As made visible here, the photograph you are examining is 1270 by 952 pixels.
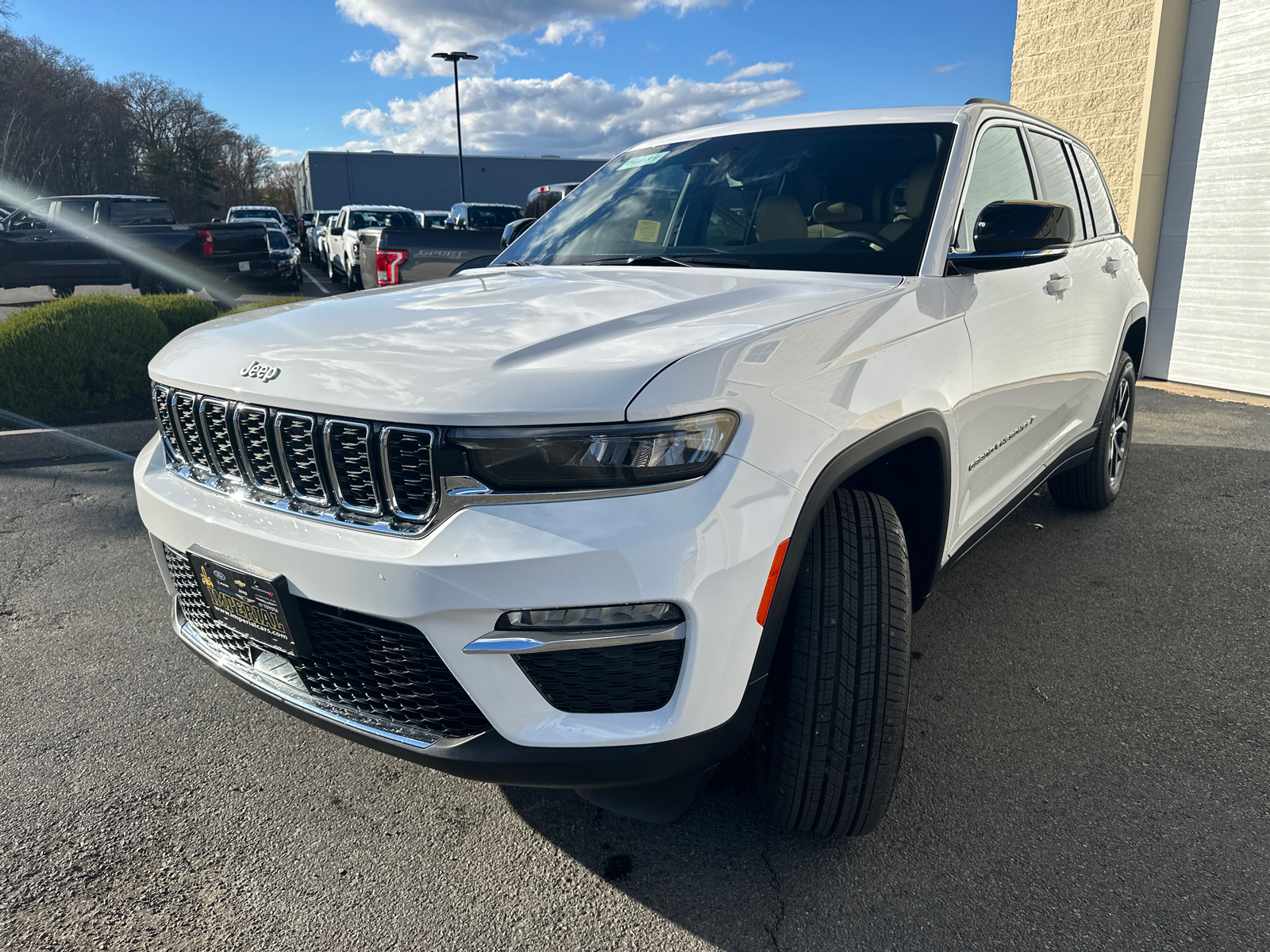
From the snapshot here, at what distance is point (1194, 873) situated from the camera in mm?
1966

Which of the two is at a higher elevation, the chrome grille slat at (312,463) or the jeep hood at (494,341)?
the jeep hood at (494,341)

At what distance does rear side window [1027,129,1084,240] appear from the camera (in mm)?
3430

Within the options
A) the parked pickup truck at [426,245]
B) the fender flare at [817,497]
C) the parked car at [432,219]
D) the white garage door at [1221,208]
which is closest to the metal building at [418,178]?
Answer: the parked car at [432,219]

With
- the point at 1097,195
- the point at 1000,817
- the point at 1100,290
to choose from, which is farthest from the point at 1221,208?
the point at 1000,817

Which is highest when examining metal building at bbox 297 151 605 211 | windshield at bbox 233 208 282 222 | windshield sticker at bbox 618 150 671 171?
metal building at bbox 297 151 605 211

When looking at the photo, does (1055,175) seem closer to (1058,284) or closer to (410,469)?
(1058,284)

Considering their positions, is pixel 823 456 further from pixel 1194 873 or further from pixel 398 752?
pixel 1194 873

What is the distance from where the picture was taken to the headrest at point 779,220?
276 cm

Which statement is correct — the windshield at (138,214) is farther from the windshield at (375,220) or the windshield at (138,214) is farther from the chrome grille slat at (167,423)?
the chrome grille slat at (167,423)

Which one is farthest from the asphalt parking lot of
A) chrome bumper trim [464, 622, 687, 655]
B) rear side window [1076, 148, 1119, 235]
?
rear side window [1076, 148, 1119, 235]

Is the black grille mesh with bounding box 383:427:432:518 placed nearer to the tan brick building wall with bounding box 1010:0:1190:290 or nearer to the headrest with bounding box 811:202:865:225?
the headrest with bounding box 811:202:865:225

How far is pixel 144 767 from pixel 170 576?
0.58m

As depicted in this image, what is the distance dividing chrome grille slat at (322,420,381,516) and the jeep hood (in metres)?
0.04

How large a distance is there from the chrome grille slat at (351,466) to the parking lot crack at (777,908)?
1201 millimetres
